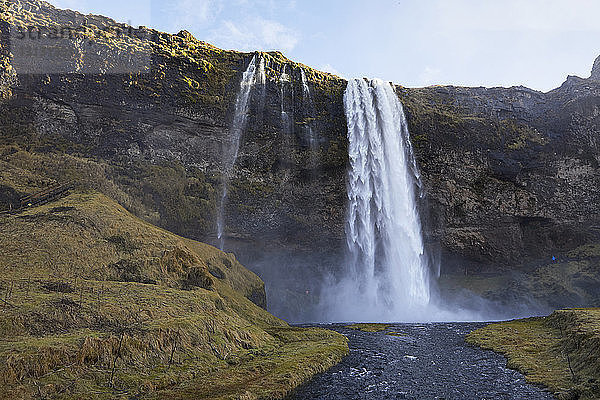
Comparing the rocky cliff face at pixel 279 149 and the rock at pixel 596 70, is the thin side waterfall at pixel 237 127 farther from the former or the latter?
the rock at pixel 596 70

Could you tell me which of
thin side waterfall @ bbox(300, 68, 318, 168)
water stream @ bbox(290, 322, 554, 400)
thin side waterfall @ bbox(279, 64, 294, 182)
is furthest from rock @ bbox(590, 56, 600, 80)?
water stream @ bbox(290, 322, 554, 400)

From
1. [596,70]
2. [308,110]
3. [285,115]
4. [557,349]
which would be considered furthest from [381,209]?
[596,70]

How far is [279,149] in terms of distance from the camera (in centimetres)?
5638

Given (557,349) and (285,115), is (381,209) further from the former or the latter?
(557,349)

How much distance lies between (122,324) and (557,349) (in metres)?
23.8

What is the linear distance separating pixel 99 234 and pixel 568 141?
65074mm

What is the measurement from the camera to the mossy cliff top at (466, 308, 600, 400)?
17359mm

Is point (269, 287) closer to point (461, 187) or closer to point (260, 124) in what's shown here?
point (260, 124)

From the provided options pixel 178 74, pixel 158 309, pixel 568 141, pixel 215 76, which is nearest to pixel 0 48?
pixel 178 74

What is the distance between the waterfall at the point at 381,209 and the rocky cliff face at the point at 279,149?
206cm

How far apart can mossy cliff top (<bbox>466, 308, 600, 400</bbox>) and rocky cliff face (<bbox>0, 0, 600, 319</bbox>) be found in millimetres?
30416

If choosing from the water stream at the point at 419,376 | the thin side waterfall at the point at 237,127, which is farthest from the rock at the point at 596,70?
the water stream at the point at 419,376

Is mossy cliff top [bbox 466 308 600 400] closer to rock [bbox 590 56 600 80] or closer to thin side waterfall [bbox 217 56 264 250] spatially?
thin side waterfall [bbox 217 56 264 250]

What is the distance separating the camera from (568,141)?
206 ft
